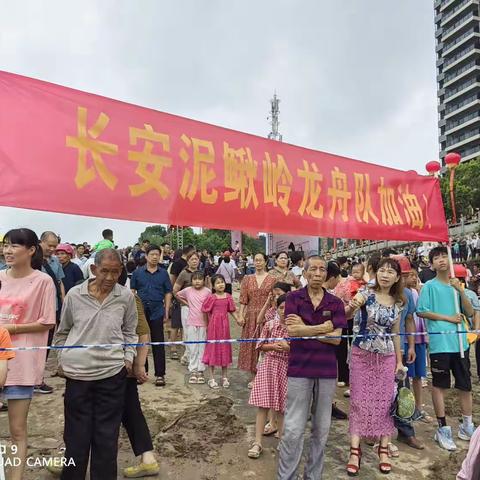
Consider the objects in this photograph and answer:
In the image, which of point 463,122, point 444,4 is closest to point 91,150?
point 463,122

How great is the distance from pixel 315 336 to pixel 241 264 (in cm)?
1578

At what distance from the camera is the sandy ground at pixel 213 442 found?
3.17 metres

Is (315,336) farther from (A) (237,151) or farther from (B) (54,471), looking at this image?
(B) (54,471)

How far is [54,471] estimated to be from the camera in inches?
116

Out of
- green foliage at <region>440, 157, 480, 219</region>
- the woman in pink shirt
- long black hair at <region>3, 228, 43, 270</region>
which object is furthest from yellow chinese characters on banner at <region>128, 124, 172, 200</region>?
green foliage at <region>440, 157, 480, 219</region>

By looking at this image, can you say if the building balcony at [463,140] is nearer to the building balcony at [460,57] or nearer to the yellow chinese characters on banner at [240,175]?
the building balcony at [460,57]

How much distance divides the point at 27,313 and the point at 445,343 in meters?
3.41

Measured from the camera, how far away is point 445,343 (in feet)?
12.3

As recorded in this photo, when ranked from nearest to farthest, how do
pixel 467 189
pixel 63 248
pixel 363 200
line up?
1. pixel 363 200
2. pixel 63 248
3. pixel 467 189

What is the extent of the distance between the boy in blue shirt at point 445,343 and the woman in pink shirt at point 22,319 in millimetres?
3178

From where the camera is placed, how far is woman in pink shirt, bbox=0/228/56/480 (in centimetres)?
246

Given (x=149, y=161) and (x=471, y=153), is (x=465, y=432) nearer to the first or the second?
(x=149, y=161)

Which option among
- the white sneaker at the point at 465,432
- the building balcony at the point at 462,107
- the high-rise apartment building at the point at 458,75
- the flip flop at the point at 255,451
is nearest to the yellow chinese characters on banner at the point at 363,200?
the white sneaker at the point at 465,432

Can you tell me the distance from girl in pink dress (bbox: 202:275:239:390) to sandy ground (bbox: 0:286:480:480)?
0.48 metres
